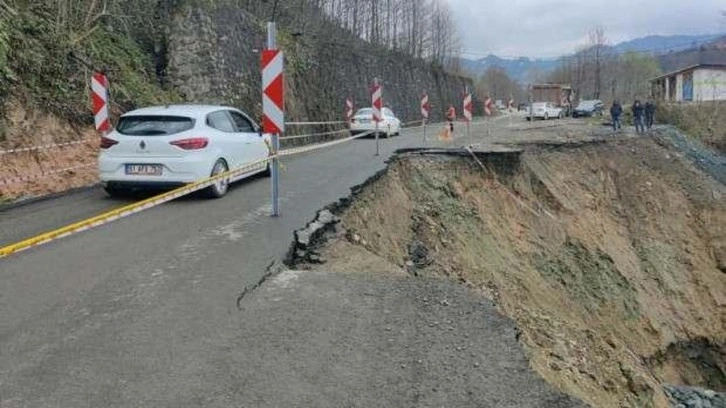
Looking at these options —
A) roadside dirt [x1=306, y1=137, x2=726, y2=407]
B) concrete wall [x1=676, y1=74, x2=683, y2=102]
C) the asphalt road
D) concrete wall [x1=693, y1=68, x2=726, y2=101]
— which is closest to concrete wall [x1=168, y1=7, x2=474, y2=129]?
roadside dirt [x1=306, y1=137, x2=726, y2=407]

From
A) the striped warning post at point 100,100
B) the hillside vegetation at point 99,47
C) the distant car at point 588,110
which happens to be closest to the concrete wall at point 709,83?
the distant car at point 588,110

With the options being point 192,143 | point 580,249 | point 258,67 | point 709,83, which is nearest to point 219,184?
point 192,143

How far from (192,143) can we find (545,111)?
1729 inches

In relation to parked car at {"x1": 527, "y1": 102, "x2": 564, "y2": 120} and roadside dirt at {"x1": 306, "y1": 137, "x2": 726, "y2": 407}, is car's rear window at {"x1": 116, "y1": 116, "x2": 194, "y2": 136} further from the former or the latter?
parked car at {"x1": 527, "y1": 102, "x2": 564, "y2": 120}

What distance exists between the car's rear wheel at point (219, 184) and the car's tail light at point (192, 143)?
0.49 m

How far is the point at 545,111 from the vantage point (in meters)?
50.4

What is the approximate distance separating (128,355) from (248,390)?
1028 mm

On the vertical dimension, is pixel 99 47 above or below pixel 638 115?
above

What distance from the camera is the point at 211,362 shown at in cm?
442

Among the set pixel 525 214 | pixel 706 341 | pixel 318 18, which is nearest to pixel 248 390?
pixel 525 214

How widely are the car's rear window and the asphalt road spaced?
1260mm

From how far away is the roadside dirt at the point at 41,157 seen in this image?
11445 millimetres

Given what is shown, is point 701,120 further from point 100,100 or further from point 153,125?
point 153,125

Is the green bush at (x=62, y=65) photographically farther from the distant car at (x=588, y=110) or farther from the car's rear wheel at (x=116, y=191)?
the distant car at (x=588, y=110)
